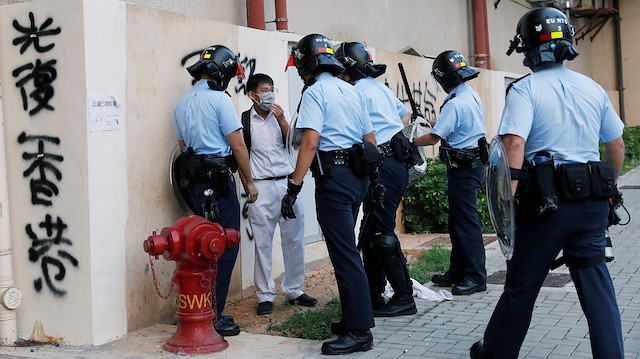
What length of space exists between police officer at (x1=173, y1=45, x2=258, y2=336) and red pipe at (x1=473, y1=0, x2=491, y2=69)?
431 inches

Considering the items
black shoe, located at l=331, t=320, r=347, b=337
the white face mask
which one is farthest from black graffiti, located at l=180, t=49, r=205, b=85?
black shoe, located at l=331, t=320, r=347, b=337

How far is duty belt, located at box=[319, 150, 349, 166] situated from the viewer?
5105 mm

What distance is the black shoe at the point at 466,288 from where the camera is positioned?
656cm

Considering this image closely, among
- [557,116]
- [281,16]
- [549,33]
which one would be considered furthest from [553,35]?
[281,16]

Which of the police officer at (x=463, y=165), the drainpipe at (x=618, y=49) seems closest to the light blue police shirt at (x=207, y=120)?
the police officer at (x=463, y=165)

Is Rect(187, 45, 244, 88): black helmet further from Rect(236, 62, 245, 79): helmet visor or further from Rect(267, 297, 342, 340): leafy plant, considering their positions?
Rect(267, 297, 342, 340): leafy plant

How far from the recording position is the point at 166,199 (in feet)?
19.5

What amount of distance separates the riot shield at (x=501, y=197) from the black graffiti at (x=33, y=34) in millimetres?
3000

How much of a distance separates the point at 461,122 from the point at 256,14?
11.2 feet

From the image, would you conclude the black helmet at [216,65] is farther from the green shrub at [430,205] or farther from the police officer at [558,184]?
the green shrub at [430,205]

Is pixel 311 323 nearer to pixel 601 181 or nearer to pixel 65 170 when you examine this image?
pixel 65 170

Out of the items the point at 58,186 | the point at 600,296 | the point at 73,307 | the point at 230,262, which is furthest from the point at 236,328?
the point at 600,296

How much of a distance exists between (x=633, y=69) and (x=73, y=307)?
83.1ft

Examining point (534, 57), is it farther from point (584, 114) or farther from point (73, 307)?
point (73, 307)
